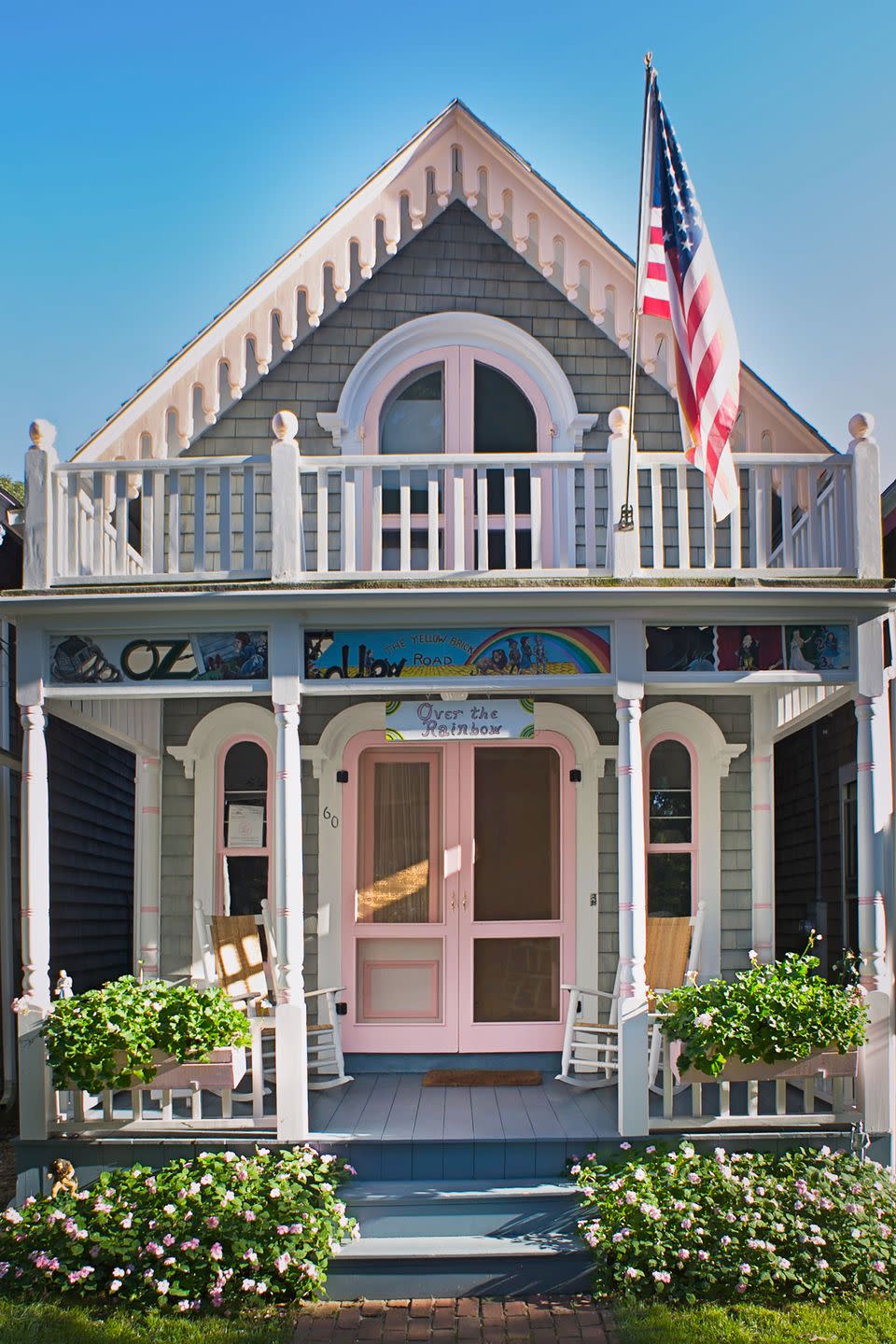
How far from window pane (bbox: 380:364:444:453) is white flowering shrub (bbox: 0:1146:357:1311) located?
513 centimetres

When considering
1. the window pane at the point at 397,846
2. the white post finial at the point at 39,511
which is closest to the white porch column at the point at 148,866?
the window pane at the point at 397,846

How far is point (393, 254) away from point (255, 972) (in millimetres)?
5321

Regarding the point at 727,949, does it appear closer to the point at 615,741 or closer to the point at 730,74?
the point at 615,741

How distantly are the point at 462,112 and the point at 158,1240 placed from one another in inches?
301

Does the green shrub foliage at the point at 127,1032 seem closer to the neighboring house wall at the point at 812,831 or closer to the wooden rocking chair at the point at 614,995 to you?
the wooden rocking chair at the point at 614,995

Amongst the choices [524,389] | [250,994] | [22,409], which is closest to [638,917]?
[250,994]

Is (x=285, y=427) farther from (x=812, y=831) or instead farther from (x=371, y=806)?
(x=812, y=831)

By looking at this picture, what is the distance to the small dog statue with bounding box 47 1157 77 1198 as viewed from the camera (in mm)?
6652

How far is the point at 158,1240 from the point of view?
6.17 m

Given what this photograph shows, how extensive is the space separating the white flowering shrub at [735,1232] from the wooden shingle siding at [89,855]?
5842mm

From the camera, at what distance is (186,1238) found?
242 inches

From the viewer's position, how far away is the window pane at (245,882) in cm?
921

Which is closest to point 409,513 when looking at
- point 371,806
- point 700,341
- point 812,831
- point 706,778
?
point 700,341

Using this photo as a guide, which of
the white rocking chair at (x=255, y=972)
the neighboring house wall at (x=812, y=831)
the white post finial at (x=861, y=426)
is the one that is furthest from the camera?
the neighboring house wall at (x=812, y=831)
